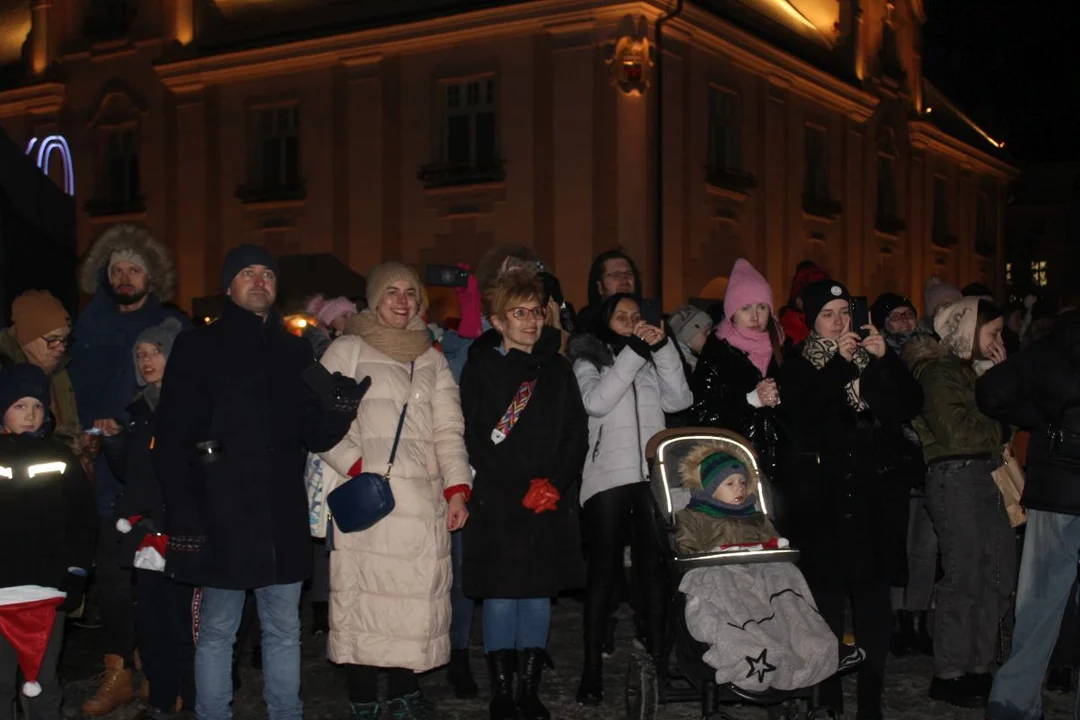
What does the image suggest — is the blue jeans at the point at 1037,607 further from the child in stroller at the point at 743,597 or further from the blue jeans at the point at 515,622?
the blue jeans at the point at 515,622

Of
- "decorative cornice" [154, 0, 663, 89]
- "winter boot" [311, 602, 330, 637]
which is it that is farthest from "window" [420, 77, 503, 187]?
"winter boot" [311, 602, 330, 637]

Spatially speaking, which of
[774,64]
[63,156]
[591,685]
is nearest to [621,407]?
[591,685]

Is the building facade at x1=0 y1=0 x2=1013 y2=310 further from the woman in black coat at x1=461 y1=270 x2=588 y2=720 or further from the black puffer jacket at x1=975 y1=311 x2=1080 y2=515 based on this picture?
the black puffer jacket at x1=975 y1=311 x2=1080 y2=515

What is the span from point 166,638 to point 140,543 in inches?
23.0

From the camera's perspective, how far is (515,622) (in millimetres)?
5887

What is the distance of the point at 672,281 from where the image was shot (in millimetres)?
19203

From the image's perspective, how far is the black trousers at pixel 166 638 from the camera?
594cm

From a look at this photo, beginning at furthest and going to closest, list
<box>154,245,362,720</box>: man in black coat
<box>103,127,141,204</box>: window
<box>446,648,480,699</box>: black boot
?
1. <box>103,127,141,204</box>: window
2. <box>446,648,480,699</box>: black boot
3. <box>154,245,362,720</box>: man in black coat

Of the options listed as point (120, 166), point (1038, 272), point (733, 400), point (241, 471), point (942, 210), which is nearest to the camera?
point (241, 471)

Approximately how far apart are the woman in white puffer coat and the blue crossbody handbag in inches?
5.9

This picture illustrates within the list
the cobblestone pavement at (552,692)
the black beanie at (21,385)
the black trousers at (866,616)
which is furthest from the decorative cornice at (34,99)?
the black trousers at (866,616)

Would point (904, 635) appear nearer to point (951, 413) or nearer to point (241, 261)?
point (951, 413)

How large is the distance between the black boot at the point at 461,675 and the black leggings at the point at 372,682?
810mm

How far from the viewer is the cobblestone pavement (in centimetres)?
602
